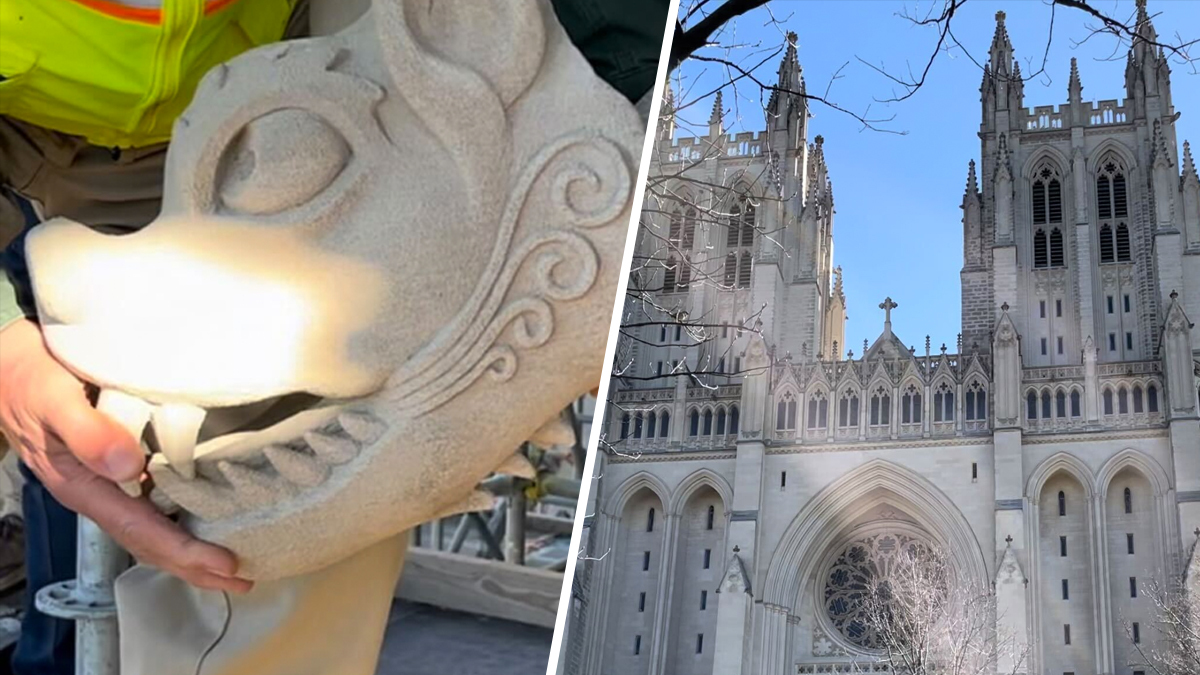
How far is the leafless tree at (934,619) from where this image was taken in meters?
2.24

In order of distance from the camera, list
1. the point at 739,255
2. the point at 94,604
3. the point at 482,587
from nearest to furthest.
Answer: the point at 94,604 < the point at 482,587 < the point at 739,255

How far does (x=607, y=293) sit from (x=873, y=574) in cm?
271

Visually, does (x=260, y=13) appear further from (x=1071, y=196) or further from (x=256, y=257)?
(x=1071, y=196)

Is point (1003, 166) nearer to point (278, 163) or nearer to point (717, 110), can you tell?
point (717, 110)

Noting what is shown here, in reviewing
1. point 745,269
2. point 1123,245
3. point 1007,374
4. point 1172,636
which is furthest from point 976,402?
point 1172,636

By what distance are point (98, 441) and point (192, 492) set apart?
0.05 meters

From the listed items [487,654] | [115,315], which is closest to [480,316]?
[115,315]

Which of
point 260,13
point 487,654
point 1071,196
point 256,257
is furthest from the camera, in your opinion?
point 1071,196

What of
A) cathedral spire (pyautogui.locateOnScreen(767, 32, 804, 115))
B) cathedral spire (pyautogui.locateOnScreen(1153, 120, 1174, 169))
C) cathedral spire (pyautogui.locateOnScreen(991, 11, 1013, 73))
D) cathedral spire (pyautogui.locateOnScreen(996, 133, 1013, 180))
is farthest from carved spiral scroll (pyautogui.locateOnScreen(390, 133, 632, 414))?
cathedral spire (pyautogui.locateOnScreen(996, 133, 1013, 180))

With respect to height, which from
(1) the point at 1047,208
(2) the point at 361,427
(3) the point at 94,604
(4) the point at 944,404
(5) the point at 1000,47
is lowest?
(3) the point at 94,604

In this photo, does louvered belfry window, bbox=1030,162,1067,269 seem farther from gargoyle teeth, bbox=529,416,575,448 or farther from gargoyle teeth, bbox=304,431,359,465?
gargoyle teeth, bbox=304,431,359,465

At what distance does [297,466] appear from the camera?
54cm

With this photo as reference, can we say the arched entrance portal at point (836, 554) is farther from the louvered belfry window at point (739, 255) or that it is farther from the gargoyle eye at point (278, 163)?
the gargoyle eye at point (278, 163)

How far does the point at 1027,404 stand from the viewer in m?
3.46
